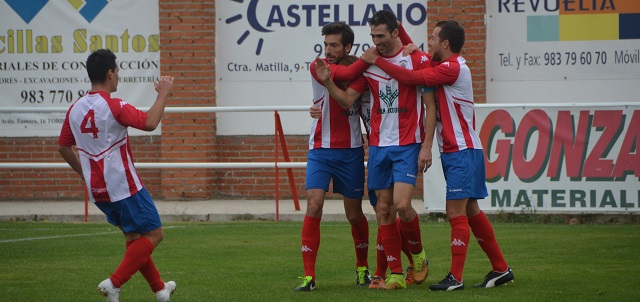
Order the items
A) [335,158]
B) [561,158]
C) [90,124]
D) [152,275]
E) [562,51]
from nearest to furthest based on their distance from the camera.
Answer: [90,124], [152,275], [335,158], [561,158], [562,51]

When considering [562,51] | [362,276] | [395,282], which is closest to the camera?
[395,282]

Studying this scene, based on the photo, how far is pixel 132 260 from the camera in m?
7.74

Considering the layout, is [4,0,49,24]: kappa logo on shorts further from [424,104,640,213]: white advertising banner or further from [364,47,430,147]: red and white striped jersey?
[364,47,430,147]: red and white striped jersey

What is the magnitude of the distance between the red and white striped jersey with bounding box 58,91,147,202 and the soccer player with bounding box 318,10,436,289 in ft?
5.45

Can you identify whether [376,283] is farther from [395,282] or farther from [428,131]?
[428,131]

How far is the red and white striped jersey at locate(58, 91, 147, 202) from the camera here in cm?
771

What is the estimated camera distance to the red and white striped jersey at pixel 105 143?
7.71m

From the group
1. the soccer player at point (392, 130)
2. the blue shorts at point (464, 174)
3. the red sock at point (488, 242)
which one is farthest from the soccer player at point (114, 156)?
the red sock at point (488, 242)

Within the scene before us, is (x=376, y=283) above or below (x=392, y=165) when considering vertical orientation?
below

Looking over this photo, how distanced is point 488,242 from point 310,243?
1.39 m

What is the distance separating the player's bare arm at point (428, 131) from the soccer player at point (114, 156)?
199 cm

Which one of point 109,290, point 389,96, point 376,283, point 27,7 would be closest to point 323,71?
point 389,96

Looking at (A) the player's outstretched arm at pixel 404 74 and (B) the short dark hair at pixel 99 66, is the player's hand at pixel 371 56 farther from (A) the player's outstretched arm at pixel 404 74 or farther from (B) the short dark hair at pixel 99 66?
(B) the short dark hair at pixel 99 66

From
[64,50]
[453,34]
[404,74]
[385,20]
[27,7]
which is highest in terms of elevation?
[27,7]
